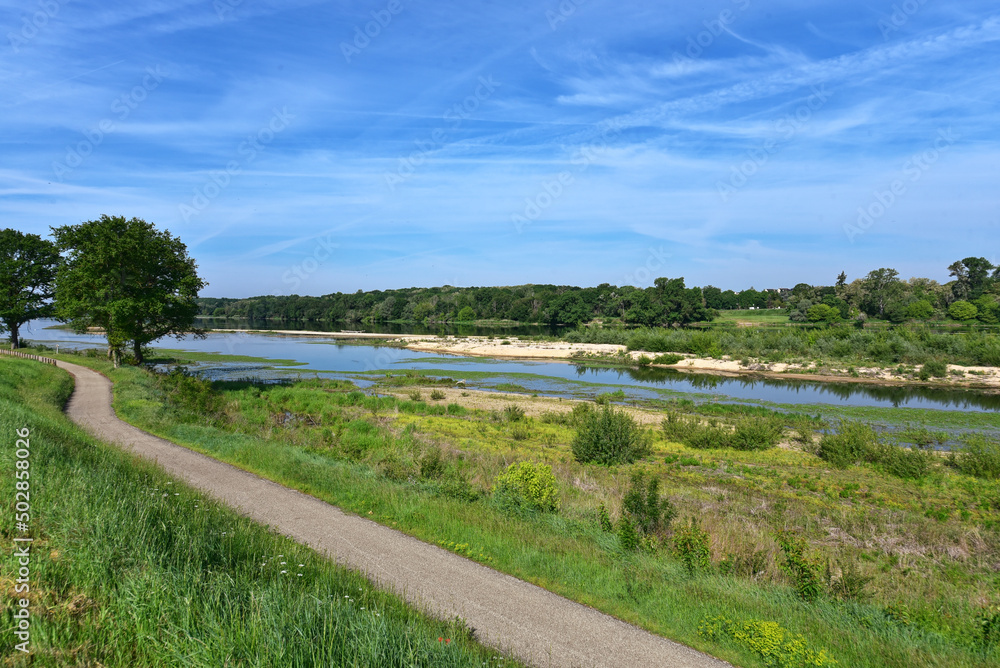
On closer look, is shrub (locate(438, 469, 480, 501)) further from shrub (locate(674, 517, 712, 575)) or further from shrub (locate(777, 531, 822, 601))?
shrub (locate(777, 531, 822, 601))

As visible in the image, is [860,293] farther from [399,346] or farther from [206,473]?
[206,473]

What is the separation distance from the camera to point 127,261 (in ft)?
116

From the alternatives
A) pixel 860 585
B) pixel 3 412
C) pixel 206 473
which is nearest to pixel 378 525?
pixel 206 473

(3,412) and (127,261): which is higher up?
(127,261)

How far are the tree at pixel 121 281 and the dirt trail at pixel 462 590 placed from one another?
28.3m

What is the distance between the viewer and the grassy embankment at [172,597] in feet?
14.0

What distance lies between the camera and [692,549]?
995 centimetres

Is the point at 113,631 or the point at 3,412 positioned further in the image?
the point at 3,412

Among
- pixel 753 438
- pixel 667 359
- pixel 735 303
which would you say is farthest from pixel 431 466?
pixel 735 303

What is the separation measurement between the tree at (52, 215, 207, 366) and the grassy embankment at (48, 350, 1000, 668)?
43.3 ft

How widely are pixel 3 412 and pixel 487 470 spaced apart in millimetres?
11959

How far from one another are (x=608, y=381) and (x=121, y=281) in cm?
4005

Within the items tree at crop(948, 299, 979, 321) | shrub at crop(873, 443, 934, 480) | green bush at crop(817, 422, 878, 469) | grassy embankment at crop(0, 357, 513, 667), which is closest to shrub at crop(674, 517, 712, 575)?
grassy embankment at crop(0, 357, 513, 667)

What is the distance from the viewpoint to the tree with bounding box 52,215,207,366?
111 feet
